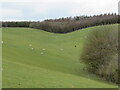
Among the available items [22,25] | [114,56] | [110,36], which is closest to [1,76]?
[114,56]

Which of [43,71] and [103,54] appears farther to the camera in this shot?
[103,54]

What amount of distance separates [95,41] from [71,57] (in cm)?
1359

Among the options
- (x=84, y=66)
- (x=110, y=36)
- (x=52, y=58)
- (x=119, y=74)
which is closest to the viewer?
(x=119, y=74)

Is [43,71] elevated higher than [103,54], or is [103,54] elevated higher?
[103,54]

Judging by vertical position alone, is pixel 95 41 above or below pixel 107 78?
above

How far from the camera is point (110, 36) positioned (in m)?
37.7

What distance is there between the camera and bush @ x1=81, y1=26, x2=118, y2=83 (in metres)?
32.7

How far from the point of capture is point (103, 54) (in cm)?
3609

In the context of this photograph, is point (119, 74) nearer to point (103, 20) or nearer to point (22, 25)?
point (103, 20)

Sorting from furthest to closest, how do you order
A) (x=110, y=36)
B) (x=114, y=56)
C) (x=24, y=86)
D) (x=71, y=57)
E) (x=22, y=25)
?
(x=22, y=25) < (x=71, y=57) < (x=110, y=36) < (x=114, y=56) < (x=24, y=86)

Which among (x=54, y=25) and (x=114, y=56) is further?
(x=54, y=25)

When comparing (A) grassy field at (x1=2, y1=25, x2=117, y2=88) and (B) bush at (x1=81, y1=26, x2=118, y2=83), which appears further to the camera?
(B) bush at (x1=81, y1=26, x2=118, y2=83)

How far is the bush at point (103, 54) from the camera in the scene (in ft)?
107

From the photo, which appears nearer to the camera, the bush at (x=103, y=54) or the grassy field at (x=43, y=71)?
the grassy field at (x=43, y=71)
